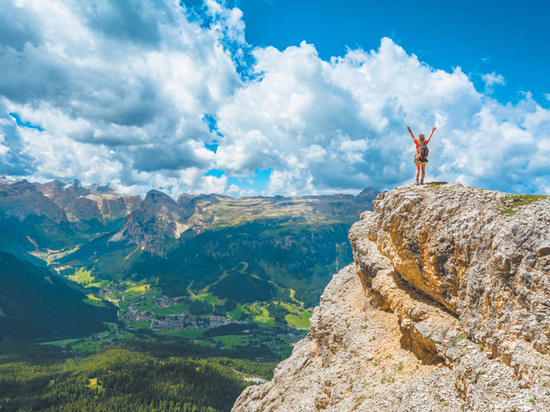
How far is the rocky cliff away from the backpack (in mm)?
3684

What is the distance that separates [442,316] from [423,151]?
59.3ft

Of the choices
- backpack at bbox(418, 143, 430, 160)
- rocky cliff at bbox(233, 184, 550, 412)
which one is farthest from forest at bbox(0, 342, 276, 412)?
backpack at bbox(418, 143, 430, 160)

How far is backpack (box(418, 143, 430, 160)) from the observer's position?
112 feet

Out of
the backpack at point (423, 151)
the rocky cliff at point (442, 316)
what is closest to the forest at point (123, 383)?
the rocky cliff at point (442, 316)

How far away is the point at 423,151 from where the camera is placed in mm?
34125

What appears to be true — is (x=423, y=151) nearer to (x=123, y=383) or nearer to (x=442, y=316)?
(x=442, y=316)

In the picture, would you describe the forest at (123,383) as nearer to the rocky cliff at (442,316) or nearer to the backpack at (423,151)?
the rocky cliff at (442,316)

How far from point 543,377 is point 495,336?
3.59 meters

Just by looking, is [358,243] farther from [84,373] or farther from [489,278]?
[84,373]

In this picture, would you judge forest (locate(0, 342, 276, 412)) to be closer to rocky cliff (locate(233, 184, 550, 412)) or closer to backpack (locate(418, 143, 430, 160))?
rocky cliff (locate(233, 184, 550, 412))

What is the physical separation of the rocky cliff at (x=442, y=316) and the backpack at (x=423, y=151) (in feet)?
12.1

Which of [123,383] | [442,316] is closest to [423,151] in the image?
[442,316]

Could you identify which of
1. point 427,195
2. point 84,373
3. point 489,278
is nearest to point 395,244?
point 427,195

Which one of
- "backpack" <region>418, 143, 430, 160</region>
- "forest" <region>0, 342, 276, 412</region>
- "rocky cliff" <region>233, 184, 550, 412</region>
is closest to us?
"rocky cliff" <region>233, 184, 550, 412</region>
